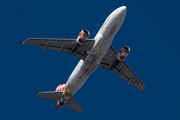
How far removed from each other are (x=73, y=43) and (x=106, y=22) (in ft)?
22.7

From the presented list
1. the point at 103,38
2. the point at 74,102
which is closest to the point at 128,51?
the point at 103,38

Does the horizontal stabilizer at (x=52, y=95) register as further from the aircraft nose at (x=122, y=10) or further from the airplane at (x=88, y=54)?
the aircraft nose at (x=122, y=10)

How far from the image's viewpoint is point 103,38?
158 feet

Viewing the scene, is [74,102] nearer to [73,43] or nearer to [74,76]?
[74,76]

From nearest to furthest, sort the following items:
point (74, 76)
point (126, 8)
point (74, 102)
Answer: point (126, 8), point (74, 76), point (74, 102)

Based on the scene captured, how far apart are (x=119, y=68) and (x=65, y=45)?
39.5ft

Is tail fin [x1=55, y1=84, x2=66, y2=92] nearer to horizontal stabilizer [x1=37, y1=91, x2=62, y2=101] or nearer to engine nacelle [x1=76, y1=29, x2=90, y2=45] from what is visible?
horizontal stabilizer [x1=37, y1=91, x2=62, y2=101]

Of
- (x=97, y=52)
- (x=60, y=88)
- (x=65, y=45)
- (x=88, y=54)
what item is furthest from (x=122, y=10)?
(x=60, y=88)

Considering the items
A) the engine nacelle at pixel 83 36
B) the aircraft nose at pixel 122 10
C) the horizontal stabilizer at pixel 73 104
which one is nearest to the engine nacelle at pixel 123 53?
the engine nacelle at pixel 83 36

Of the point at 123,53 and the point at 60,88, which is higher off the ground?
the point at 123,53

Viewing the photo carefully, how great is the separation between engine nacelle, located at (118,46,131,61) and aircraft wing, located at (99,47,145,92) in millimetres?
1142

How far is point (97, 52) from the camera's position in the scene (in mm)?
49375

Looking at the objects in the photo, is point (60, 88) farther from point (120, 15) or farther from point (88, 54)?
point (120, 15)

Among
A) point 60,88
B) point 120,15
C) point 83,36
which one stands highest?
point 120,15
